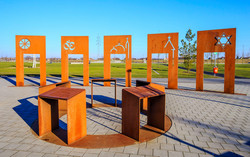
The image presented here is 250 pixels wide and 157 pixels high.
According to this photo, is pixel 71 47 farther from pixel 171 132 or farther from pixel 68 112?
pixel 171 132

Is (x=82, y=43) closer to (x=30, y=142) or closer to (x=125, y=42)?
(x=125, y=42)

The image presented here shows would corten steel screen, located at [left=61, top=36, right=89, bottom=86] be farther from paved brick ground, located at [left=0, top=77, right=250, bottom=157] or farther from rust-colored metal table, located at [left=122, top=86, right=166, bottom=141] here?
rust-colored metal table, located at [left=122, top=86, right=166, bottom=141]

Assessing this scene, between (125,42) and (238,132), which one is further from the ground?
(125,42)

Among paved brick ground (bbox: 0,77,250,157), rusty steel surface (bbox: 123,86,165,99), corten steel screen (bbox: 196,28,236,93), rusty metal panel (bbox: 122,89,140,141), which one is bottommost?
paved brick ground (bbox: 0,77,250,157)

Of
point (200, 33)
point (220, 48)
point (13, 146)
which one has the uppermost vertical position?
point (200, 33)

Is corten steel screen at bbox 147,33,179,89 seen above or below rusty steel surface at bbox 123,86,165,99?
above

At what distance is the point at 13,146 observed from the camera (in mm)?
4348

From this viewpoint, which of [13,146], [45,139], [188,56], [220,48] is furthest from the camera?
[188,56]

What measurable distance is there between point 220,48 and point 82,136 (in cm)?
1023

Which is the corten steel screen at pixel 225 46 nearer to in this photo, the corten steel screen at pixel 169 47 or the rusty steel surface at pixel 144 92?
the corten steel screen at pixel 169 47

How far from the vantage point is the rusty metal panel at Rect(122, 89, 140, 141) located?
4.62 meters

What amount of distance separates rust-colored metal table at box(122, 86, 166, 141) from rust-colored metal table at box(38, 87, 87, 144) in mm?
1111

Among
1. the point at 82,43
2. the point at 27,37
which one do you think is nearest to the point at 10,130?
the point at 82,43

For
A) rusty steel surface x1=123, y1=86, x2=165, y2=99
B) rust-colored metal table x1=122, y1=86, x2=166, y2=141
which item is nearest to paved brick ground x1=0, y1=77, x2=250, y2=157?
rust-colored metal table x1=122, y1=86, x2=166, y2=141
